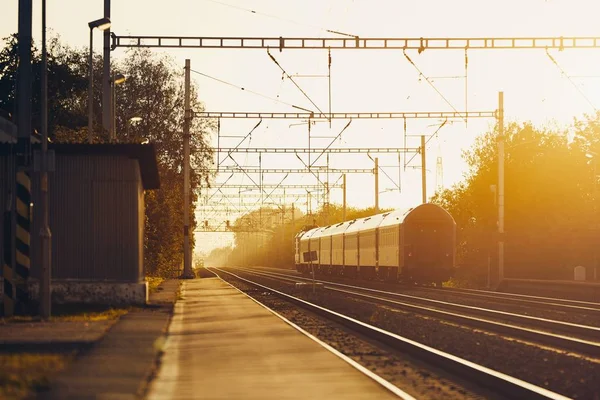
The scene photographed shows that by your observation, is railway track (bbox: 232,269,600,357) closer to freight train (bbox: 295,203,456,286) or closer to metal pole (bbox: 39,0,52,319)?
metal pole (bbox: 39,0,52,319)

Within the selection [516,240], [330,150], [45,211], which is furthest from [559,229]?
[45,211]

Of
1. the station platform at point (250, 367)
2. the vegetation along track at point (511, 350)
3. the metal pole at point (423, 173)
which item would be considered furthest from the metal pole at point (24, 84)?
the metal pole at point (423, 173)

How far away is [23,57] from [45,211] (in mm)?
3379

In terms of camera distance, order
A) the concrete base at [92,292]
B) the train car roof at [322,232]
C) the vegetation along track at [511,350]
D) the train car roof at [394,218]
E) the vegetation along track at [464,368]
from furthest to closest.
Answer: the train car roof at [322,232], the train car roof at [394,218], the concrete base at [92,292], the vegetation along track at [511,350], the vegetation along track at [464,368]

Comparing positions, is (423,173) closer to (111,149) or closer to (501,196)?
(501,196)

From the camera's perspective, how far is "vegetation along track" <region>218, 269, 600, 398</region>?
43.1 ft

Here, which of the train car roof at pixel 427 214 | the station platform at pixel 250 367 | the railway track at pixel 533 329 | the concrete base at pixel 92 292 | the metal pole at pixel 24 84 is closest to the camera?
the station platform at pixel 250 367

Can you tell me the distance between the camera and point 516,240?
57.8m

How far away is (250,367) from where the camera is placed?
14289 mm

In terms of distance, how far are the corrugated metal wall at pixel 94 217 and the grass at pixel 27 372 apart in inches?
497

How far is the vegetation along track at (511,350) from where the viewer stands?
Answer: 13148mm

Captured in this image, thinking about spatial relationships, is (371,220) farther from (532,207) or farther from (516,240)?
(532,207)

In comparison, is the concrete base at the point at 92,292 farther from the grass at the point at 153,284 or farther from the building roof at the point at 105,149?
the grass at the point at 153,284

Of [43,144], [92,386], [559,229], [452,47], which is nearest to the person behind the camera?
[92,386]
